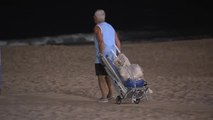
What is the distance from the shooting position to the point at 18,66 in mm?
16719

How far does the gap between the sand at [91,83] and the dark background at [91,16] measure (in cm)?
91

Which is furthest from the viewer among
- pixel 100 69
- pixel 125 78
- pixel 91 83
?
pixel 91 83

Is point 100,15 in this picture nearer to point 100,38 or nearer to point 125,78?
point 100,38

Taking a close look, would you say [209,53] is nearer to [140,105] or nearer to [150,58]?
[150,58]

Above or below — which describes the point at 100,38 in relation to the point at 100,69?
above

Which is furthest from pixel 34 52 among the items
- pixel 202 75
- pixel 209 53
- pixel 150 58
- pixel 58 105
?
pixel 58 105

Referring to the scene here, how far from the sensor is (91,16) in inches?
849

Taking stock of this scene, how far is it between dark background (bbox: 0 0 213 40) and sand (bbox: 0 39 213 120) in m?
0.91

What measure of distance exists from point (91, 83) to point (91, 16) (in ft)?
27.9

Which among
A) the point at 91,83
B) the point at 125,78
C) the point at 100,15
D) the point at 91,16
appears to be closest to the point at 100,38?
the point at 100,15

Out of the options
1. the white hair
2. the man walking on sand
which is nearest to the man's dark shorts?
the man walking on sand

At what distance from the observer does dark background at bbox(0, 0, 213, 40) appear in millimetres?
20922

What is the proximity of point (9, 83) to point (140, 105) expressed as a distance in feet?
14.0

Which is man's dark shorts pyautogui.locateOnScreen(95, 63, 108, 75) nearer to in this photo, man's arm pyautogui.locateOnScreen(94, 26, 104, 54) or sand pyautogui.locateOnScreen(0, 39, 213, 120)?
man's arm pyautogui.locateOnScreen(94, 26, 104, 54)
